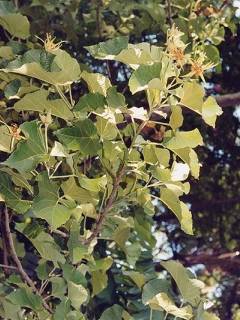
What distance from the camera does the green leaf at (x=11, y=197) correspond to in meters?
1.02

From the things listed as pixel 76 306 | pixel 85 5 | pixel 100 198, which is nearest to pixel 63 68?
pixel 100 198

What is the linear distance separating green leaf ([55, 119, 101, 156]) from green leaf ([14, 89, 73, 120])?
0.03m

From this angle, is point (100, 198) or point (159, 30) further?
point (159, 30)

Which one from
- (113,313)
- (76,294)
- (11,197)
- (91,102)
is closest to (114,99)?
(91,102)

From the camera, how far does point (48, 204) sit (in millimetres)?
948

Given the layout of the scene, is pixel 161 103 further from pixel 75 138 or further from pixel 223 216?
pixel 223 216

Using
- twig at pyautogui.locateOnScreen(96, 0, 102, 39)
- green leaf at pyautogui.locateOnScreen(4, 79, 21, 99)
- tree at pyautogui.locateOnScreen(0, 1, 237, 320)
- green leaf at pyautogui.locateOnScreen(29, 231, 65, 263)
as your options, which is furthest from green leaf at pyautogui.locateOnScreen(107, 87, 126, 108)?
twig at pyautogui.locateOnScreen(96, 0, 102, 39)

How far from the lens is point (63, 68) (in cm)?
92

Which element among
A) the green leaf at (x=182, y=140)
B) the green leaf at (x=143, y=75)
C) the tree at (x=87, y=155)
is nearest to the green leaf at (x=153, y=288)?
the tree at (x=87, y=155)

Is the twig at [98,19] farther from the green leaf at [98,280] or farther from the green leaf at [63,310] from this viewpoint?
the green leaf at [63,310]

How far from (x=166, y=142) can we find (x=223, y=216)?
136 centimetres

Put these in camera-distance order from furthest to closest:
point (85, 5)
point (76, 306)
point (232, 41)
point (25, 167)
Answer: point (232, 41) < point (85, 5) < point (76, 306) < point (25, 167)

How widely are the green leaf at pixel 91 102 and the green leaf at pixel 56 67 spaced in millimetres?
39

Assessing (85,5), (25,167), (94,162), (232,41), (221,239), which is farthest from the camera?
(221,239)
